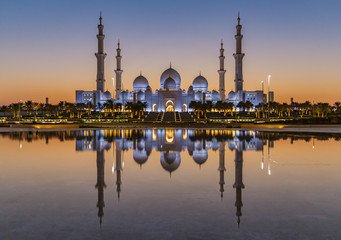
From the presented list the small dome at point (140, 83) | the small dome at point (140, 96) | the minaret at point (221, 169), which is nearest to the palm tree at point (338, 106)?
the small dome at point (140, 96)

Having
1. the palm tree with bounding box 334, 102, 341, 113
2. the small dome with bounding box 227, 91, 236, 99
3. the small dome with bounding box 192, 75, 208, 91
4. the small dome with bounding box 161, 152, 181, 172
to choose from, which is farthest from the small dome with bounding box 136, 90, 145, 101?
the small dome with bounding box 161, 152, 181, 172

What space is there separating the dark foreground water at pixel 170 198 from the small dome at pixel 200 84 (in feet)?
324

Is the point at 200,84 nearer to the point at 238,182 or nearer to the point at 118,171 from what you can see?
the point at 118,171

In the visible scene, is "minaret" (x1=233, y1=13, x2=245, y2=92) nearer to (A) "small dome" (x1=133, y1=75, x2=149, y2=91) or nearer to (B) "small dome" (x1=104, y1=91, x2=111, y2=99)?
(A) "small dome" (x1=133, y1=75, x2=149, y2=91)

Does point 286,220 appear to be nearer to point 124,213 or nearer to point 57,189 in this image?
point 124,213

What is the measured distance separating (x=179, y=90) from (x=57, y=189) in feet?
320

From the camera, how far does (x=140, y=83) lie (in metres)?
113

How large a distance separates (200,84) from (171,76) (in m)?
10.8

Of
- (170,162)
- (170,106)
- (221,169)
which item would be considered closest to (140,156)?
(170,162)

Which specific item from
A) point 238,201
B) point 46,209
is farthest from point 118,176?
point 238,201

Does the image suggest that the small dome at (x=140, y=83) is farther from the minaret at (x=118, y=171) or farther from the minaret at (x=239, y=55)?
the minaret at (x=118, y=171)

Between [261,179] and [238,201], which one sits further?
[261,179]

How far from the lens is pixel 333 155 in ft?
50.1

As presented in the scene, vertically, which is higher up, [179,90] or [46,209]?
[179,90]
